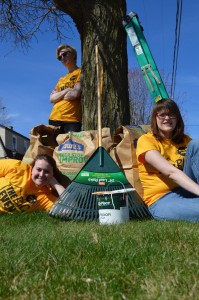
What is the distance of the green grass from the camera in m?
1.47

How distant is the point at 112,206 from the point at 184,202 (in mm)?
603

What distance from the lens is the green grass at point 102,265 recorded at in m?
1.47

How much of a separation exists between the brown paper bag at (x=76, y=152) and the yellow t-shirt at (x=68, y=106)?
69 centimetres

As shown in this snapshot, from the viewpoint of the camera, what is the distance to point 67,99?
5.27 metres

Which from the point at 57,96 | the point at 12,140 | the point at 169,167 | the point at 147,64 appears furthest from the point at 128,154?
the point at 12,140

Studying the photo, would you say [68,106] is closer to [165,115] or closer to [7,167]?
[7,167]

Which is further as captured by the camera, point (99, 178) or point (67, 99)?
point (67, 99)

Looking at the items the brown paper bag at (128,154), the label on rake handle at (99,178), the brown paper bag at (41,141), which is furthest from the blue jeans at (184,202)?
the brown paper bag at (41,141)

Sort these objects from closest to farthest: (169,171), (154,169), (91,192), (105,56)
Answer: (169,171), (154,169), (91,192), (105,56)

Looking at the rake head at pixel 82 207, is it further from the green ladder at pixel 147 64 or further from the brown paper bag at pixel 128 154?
the green ladder at pixel 147 64

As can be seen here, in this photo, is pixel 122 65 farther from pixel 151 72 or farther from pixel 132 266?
pixel 132 266

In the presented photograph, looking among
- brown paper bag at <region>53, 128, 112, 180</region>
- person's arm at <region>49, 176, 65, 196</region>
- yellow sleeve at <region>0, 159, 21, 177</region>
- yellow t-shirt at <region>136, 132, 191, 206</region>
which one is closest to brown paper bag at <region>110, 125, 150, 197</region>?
brown paper bag at <region>53, 128, 112, 180</region>

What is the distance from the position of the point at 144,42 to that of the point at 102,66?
88 centimetres

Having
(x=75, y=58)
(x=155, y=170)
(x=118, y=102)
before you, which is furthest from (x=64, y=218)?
(x=75, y=58)
